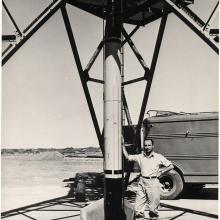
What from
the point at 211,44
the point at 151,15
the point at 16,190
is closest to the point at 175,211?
the point at 211,44

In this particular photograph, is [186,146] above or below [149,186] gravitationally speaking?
above

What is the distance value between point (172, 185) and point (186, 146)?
Result: 1.26 meters

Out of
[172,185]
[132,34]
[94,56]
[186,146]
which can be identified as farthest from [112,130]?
[172,185]

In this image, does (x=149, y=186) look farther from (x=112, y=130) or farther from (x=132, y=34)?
(x=132, y=34)

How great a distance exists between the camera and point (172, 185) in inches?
494

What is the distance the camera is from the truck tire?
12281 mm

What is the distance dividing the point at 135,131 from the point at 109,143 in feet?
11.7

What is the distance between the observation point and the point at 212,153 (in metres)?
12.2

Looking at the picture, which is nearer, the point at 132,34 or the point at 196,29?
the point at 196,29

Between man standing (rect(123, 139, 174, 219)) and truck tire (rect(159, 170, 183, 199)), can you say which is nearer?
man standing (rect(123, 139, 174, 219))

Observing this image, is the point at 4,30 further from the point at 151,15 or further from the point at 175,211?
the point at 175,211

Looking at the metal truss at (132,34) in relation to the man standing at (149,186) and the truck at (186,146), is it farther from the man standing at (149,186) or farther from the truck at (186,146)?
the man standing at (149,186)

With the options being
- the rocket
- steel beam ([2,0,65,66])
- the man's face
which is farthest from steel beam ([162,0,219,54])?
steel beam ([2,0,65,66])

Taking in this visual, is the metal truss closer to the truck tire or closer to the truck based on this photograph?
the truck
